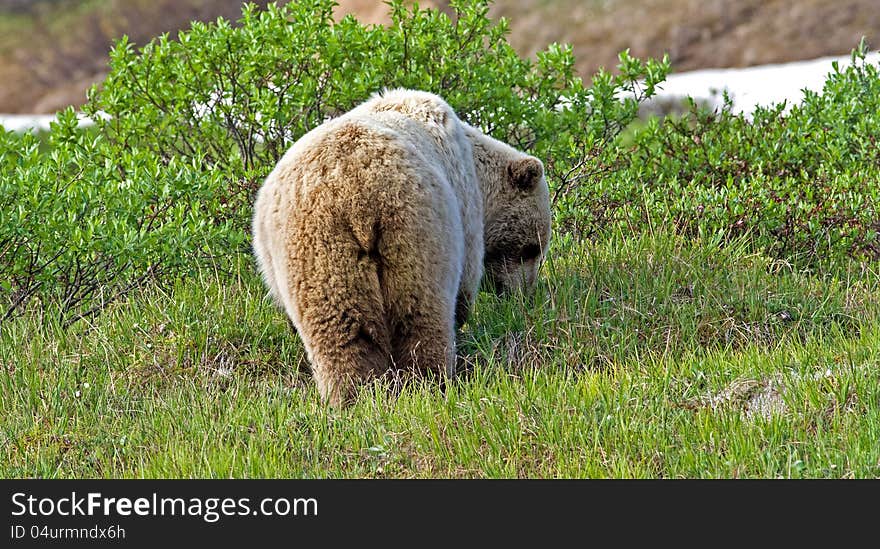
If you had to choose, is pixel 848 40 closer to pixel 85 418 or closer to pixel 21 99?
pixel 21 99

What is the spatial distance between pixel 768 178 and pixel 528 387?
174 inches

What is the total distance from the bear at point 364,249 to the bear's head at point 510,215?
0.95 meters

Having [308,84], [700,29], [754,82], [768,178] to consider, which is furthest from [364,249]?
[700,29]

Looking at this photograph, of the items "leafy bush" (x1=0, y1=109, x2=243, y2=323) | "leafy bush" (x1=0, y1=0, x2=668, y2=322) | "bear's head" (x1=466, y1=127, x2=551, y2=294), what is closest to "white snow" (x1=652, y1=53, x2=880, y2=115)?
"leafy bush" (x1=0, y1=0, x2=668, y2=322)

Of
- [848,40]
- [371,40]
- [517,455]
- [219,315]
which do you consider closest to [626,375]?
[517,455]

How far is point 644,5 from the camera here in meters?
18.5

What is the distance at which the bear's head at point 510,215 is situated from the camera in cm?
677

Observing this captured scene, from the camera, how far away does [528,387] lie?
5.29 m

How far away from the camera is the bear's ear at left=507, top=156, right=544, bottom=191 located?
21.9 ft

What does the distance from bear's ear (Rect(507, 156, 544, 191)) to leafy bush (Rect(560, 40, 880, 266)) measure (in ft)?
4.92

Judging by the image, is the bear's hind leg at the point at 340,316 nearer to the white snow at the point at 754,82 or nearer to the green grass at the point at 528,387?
the green grass at the point at 528,387

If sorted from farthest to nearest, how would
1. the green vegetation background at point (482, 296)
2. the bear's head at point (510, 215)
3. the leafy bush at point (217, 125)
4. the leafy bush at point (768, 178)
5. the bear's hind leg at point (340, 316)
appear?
the leafy bush at point (768, 178)
the leafy bush at point (217, 125)
the bear's head at point (510, 215)
the bear's hind leg at point (340, 316)
the green vegetation background at point (482, 296)

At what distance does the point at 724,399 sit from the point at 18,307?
4570 mm

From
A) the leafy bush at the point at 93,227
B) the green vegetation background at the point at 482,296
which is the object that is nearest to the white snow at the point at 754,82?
the green vegetation background at the point at 482,296
